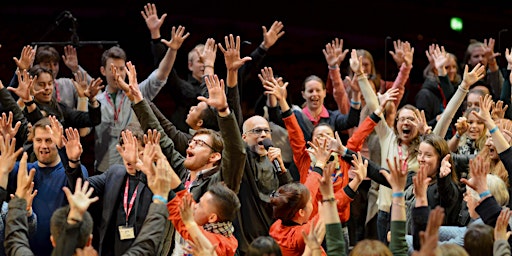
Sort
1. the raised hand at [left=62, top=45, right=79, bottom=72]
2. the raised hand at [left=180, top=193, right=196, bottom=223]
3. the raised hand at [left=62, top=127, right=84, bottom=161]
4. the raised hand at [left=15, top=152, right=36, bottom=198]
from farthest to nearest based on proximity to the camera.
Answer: the raised hand at [left=62, top=45, right=79, bottom=72]
the raised hand at [left=62, top=127, right=84, bottom=161]
the raised hand at [left=15, top=152, right=36, bottom=198]
the raised hand at [left=180, top=193, right=196, bottom=223]

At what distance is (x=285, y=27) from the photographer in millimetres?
10281

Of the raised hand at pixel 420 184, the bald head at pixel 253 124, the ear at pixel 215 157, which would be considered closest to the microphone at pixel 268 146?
the bald head at pixel 253 124

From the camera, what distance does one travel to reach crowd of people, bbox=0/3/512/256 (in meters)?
4.20

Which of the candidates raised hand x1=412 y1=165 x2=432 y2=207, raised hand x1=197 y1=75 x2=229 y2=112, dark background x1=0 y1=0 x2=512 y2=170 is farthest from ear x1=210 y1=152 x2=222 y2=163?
dark background x1=0 y1=0 x2=512 y2=170

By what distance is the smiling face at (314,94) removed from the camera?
7.28m

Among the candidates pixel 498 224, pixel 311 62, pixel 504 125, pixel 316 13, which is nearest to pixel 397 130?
pixel 504 125

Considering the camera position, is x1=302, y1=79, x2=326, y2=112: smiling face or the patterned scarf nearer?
the patterned scarf

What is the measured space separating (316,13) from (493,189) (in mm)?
5496

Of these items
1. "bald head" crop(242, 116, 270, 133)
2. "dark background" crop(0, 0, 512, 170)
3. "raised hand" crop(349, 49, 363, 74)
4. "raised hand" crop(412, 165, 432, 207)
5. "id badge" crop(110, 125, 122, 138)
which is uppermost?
"dark background" crop(0, 0, 512, 170)

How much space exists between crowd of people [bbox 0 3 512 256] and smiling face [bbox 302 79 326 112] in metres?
0.01

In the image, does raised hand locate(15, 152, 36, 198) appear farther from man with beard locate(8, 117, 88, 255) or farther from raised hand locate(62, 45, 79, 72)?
raised hand locate(62, 45, 79, 72)

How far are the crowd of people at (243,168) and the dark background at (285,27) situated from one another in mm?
1226

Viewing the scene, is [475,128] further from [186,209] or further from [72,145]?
[186,209]

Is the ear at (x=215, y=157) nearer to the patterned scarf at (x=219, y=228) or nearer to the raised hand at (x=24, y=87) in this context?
the patterned scarf at (x=219, y=228)
